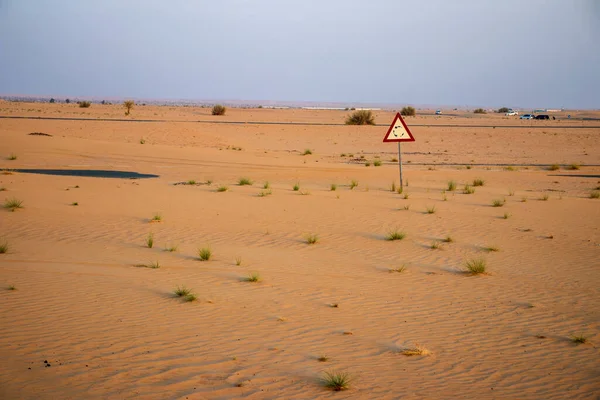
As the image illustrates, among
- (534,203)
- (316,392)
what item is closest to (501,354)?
(316,392)

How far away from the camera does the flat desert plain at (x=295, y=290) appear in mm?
5594

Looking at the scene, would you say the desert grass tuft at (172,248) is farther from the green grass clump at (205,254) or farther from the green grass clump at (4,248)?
the green grass clump at (4,248)

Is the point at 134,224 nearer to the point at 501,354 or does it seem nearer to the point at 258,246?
the point at 258,246

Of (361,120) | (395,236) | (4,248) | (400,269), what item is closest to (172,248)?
(4,248)

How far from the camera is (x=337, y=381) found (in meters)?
5.29

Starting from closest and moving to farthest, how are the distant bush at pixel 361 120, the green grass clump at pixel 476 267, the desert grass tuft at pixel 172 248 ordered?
the green grass clump at pixel 476 267 → the desert grass tuft at pixel 172 248 → the distant bush at pixel 361 120

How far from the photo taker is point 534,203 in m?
17.1

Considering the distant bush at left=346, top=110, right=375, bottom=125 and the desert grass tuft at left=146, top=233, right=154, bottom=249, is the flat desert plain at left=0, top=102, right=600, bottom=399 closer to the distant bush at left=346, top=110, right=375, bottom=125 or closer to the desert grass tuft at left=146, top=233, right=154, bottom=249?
the desert grass tuft at left=146, top=233, right=154, bottom=249

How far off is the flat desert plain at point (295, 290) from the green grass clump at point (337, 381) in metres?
0.08

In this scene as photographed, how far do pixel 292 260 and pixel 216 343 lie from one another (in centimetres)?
428

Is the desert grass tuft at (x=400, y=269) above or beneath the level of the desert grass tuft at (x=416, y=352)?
above

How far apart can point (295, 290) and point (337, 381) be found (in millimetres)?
3363

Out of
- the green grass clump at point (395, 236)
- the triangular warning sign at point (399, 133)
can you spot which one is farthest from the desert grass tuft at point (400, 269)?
the triangular warning sign at point (399, 133)

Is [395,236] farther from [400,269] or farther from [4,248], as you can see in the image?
[4,248]
